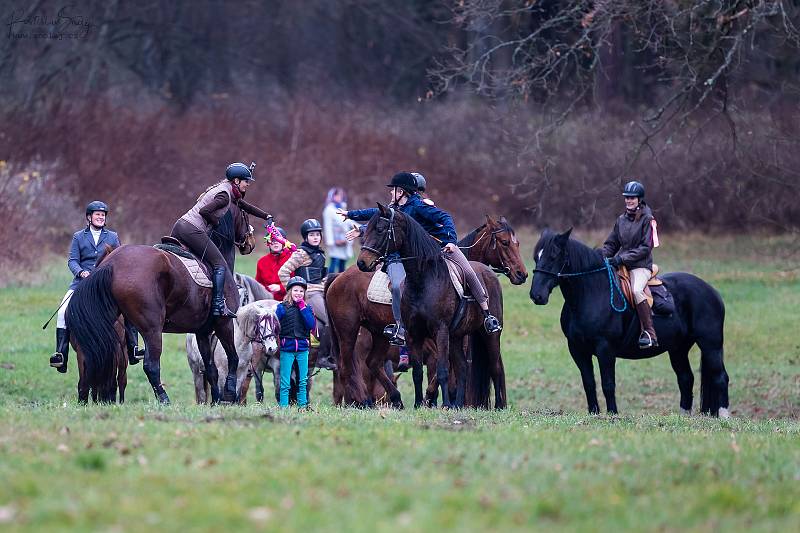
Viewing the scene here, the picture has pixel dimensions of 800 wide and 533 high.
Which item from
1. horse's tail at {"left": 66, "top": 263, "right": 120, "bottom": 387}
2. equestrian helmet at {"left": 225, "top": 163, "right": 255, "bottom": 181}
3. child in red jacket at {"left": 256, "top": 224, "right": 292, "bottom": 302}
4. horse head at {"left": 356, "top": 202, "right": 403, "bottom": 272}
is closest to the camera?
horse's tail at {"left": 66, "top": 263, "right": 120, "bottom": 387}

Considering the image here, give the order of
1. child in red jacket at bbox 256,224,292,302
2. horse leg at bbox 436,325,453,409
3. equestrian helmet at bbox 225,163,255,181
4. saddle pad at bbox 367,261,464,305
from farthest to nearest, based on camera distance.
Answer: child in red jacket at bbox 256,224,292,302 < saddle pad at bbox 367,261,464,305 < equestrian helmet at bbox 225,163,255,181 < horse leg at bbox 436,325,453,409

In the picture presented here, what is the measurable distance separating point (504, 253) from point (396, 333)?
2.52 metres

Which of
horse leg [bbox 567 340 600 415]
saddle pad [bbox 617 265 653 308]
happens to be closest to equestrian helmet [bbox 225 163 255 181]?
horse leg [bbox 567 340 600 415]

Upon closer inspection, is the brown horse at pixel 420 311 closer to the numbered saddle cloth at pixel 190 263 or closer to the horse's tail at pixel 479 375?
the horse's tail at pixel 479 375

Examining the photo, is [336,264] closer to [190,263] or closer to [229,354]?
[229,354]

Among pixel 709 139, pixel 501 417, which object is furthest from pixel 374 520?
pixel 709 139

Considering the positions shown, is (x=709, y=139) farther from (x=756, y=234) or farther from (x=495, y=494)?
(x=495, y=494)

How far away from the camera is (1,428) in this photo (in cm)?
1023

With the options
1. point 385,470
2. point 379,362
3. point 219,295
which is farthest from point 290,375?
point 385,470

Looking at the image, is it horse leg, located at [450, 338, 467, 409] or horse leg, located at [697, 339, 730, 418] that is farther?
horse leg, located at [697, 339, 730, 418]

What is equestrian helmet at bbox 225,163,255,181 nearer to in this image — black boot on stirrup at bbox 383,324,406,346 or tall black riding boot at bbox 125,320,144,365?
tall black riding boot at bbox 125,320,144,365

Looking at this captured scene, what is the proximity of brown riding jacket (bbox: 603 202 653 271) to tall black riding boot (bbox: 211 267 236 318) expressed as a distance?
485 cm

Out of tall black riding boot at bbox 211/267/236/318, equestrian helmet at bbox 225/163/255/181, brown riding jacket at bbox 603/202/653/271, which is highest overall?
equestrian helmet at bbox 225/163/255/181

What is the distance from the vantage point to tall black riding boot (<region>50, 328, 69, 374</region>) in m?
15.0
